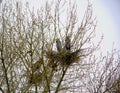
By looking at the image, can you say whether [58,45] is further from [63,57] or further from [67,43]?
[63,57]

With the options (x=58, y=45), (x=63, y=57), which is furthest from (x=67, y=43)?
(x=63, y=57)

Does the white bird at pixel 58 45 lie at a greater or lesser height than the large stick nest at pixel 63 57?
greater

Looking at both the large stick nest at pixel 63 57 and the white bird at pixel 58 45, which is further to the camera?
the white bird at pixel 58 45

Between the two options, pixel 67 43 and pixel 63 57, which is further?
pixel 67 43

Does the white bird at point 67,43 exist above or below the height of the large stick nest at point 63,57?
above

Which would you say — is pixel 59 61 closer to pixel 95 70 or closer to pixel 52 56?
pixel 52 56

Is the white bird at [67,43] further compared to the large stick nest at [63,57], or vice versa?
the white bird at [67,43]

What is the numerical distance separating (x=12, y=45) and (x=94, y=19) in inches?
103

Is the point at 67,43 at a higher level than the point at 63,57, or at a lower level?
higher

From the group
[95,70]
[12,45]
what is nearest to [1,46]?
[12,45]

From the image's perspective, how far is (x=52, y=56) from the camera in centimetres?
711

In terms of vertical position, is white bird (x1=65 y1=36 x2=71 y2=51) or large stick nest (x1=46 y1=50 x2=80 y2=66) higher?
white bird (x1=65 y1=36 x2=71 y2=51)

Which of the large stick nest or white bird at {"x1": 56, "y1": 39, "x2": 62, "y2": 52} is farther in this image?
white bird at {"x1": 56, "y1": 39, "x2": 62, "y2": 52}

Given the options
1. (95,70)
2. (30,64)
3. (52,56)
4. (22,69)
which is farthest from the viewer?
(95,70)
